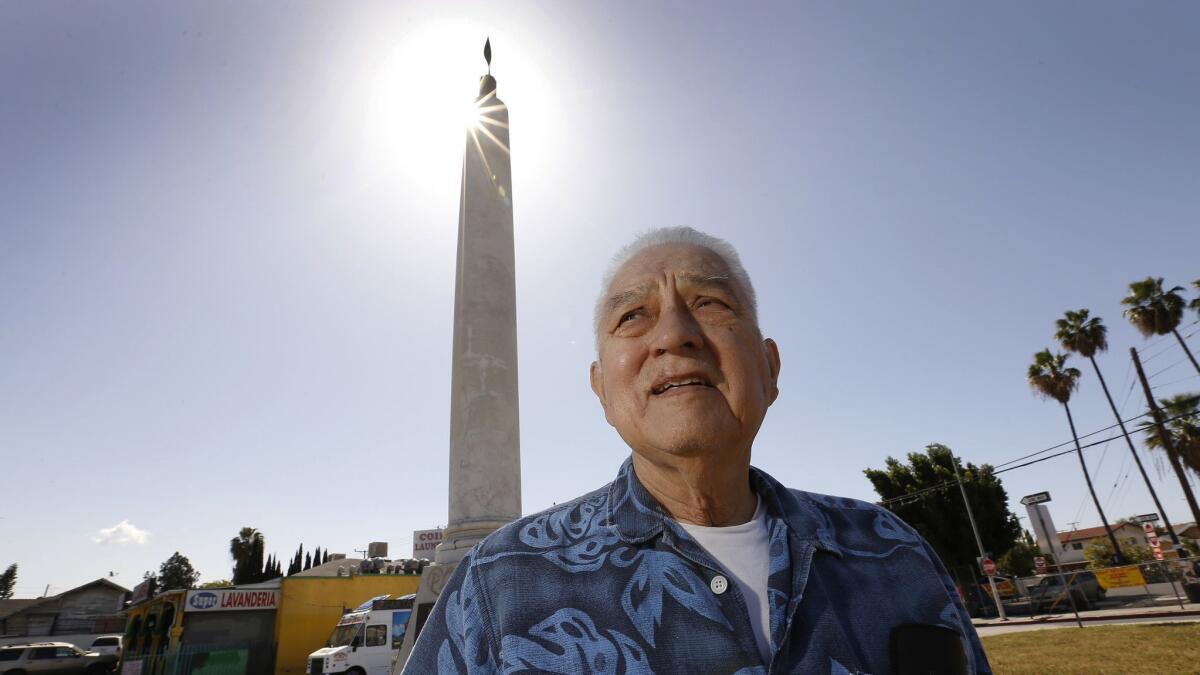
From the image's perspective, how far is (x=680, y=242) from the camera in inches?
85.2

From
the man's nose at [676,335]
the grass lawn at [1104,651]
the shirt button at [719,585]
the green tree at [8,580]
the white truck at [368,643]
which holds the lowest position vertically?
the grass lawn at [1104,651]

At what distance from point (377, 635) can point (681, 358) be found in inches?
836

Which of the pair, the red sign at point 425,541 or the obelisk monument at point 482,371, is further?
the red sign at point 425,541

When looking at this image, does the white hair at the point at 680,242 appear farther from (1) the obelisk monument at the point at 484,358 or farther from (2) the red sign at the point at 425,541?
(2) the red sign at the point at 425,541

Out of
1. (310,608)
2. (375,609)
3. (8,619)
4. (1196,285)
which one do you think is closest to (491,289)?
(375,609)

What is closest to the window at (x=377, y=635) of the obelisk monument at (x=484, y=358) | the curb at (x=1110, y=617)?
the obelisk monument at (x=484, y=358)

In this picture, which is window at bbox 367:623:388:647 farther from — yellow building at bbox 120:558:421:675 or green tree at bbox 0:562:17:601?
green tree at bbox 0:562:17:601

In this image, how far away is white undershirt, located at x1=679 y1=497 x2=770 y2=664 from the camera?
5.08 feet

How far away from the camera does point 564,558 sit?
1541mm

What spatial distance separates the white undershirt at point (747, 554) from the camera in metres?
1.55

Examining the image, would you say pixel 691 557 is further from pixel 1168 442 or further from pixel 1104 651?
pixel 1168 442

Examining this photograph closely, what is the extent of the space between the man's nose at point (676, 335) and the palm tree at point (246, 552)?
63.8 m

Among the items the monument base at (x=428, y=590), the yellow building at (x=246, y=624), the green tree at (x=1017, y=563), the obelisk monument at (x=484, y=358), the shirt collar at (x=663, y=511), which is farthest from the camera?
the green tree at (x=1017, y=563)

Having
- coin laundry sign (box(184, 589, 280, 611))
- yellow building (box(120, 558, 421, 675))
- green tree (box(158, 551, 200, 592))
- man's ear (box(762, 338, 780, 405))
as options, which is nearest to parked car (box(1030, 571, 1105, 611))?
yellow building (box(120, 558, 421, 675))
